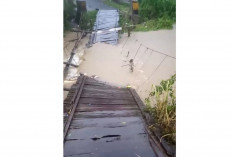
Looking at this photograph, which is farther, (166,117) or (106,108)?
(106,108)

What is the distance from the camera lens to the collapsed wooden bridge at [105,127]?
2047mm

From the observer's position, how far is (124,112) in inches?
117

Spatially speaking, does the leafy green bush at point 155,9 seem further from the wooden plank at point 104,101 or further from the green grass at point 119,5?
the wooden plank at point 104,101

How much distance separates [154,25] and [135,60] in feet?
9.62

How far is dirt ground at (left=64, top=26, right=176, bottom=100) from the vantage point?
264 inches

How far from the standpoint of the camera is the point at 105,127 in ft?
8.15

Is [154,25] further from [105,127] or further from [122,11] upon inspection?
[105,127]

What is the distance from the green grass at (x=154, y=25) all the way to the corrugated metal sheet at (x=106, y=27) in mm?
989

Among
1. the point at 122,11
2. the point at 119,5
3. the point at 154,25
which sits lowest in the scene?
the point at 154,25

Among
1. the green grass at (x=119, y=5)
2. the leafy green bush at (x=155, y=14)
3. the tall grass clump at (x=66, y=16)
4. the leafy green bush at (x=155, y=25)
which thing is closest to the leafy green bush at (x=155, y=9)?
the leafy green bush at (x=155, y=14)

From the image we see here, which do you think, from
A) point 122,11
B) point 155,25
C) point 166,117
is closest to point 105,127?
point 166,117
